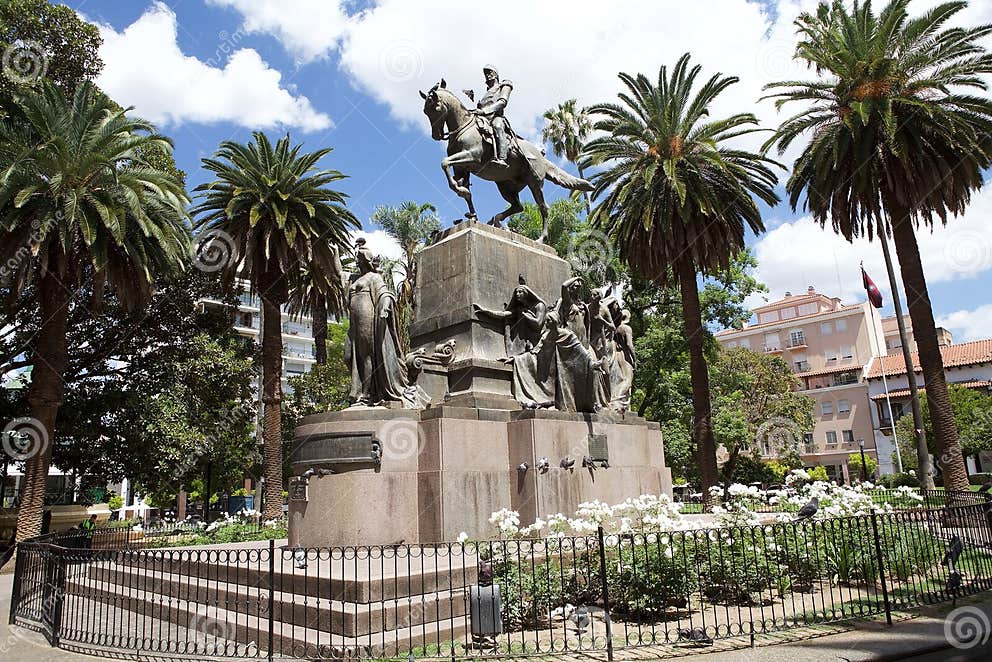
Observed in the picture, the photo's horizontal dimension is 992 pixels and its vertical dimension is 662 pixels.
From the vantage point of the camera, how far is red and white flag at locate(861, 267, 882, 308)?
34.2 metres

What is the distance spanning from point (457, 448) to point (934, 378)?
602 inches

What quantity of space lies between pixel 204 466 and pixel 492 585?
2583cm

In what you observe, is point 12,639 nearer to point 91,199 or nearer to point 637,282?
point 91,199

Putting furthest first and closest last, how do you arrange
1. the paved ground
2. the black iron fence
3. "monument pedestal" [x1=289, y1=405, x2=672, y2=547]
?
1. "monument pedestal" [x1=289, y1=405, x2=672, y2=547]
2. the black iron fence
3. the paved ground

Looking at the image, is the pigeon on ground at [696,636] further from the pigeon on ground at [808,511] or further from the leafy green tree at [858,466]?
the leafy green tree at [858,466]

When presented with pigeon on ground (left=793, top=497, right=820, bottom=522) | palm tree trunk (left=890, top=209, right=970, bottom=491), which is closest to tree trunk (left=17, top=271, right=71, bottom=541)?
pigeon on ground (left=793, top=497, right=820, bottom=522)
